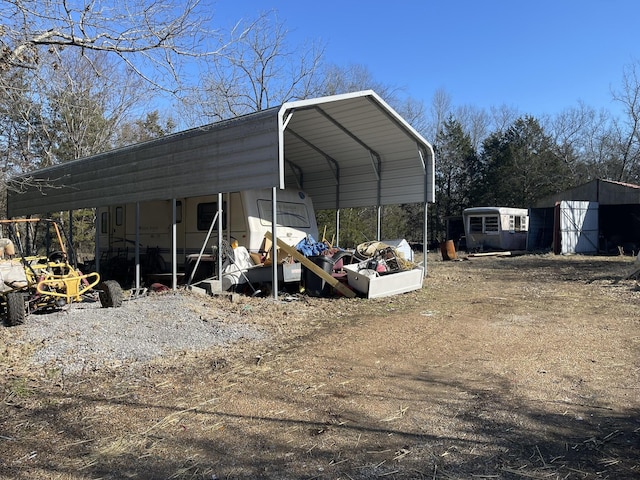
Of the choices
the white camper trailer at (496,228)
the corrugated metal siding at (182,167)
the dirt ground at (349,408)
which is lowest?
the dirt ground at (349,408)

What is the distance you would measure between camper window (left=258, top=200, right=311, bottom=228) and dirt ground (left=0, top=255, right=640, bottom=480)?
4442 millimetres

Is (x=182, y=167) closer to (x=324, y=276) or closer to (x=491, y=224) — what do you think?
(x=324, y=276)

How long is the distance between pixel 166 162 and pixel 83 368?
7097mm

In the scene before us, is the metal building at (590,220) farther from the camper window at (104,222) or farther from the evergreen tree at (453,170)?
the camper window at (104,222)

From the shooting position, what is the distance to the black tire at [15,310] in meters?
6.46

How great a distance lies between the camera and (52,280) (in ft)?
24.0

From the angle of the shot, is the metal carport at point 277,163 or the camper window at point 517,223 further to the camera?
the camper window at point 517,223

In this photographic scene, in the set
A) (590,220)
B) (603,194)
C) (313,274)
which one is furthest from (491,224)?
(313,274)

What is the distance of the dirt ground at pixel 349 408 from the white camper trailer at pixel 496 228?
1830cm

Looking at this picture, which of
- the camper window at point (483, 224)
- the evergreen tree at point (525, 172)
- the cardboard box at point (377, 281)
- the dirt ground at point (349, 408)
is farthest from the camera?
the evergreen tree at point (525, 172)

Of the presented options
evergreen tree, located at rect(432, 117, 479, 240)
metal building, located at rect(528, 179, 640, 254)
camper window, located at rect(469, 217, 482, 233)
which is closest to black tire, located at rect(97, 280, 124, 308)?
metal building, located at rect(528, 179, 640, 254)

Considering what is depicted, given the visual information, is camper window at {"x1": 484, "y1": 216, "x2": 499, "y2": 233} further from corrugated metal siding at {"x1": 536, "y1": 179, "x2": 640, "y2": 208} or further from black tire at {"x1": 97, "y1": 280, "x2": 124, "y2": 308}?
Answer: black tire at {"x1": 97, "y1": 280, "x2": 124, "y2": 308}

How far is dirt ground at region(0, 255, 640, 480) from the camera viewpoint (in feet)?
9.86

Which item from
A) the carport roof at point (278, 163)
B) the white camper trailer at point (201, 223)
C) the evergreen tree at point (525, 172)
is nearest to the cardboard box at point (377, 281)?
the white camper trailer at point (201, 223)
